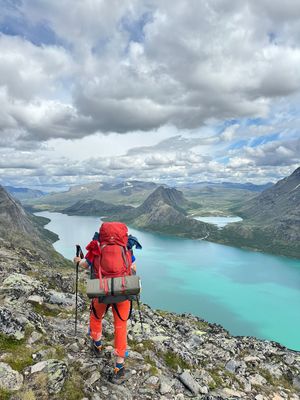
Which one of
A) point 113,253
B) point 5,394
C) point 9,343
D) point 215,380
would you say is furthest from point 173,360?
point 5,394

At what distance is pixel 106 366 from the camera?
1268 cm

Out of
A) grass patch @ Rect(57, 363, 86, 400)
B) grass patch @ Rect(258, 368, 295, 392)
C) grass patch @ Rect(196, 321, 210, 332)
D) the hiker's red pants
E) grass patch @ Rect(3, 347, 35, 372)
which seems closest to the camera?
grass patch @ Rect(57, 363, 86, 400)

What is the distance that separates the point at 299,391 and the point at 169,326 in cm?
1372

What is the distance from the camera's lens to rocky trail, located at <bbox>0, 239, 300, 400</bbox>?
10984 millimetres

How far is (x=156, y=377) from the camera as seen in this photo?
13047 millimetres

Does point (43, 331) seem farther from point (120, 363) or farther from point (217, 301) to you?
point (217, 301)

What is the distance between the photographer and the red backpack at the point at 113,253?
11.8m

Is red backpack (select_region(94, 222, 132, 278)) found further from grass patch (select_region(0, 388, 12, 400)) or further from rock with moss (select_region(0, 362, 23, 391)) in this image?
grass patch (select_region(0, 388, 12, 400))

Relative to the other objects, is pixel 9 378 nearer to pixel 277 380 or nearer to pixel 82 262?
pixel 82 262

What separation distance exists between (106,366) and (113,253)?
502 centimetres

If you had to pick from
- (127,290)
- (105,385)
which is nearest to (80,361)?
(105,385)

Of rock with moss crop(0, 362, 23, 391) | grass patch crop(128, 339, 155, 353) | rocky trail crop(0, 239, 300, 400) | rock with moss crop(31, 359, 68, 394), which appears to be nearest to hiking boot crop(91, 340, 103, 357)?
rocky trail crop(0, 239, 300, 400)

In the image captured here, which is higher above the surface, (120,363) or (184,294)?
(120,363)

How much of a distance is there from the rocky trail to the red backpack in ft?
13.6
